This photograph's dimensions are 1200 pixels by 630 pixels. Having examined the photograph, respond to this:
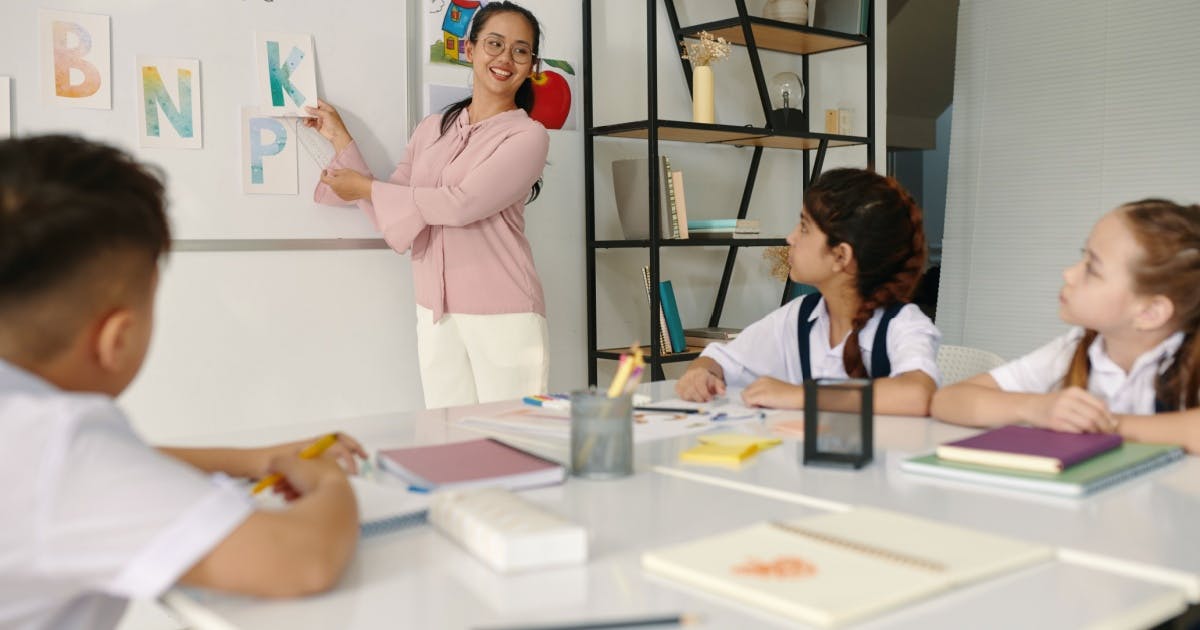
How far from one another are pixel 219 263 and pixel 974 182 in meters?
3.19

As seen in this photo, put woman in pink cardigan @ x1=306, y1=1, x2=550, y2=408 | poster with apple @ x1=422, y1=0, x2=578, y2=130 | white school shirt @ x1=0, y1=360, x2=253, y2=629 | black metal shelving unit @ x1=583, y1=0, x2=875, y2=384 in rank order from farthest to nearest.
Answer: black metal shelving unit @ x1=583, y1=0, x2=875, y2=384 < poster with apple @ x1=422, y1=0, x2=578, y2=130 < woman in pink cardigan @ x1=306, y1=1, x2=550, y2=408 < white school shirt @ x1=0, y1=360, x2=253, y2=629

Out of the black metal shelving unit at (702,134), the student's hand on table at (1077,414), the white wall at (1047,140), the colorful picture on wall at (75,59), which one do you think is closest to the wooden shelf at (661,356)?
the black metal shelving unit at (702,134)

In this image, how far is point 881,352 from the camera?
80.2 inches

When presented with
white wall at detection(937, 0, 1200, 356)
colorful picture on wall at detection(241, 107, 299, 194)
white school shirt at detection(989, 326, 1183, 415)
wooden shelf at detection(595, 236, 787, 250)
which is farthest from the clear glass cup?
white wall at detection(937, 0, 1200, 356)

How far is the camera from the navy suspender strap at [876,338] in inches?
80.2

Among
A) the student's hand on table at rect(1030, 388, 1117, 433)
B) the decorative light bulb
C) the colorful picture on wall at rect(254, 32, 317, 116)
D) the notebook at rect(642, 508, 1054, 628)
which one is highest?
the decorative light bulb

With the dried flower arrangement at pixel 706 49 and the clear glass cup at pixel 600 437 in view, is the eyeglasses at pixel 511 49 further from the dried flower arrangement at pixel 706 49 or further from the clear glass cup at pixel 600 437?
the clear glass cup at pixel 600 437

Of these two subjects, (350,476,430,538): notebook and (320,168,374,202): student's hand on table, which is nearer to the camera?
(350,476,430,538): notebook

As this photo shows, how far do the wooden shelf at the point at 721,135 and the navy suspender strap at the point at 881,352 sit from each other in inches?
58.1

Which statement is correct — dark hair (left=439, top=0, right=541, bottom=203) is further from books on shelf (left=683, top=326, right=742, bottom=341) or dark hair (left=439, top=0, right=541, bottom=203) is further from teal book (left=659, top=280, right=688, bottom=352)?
books on shelf (left=683, top=326, right=742, bottom=341)

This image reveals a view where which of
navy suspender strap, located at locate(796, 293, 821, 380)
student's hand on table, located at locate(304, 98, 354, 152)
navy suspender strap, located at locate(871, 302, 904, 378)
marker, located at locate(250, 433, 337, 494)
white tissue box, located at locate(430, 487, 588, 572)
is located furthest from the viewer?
student's hand on table, located at locate(304, 98, 354, 152)

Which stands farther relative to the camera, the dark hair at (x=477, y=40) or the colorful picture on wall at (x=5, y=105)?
the dark hair at (x=477, y=40)

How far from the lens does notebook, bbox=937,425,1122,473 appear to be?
48.8 inches

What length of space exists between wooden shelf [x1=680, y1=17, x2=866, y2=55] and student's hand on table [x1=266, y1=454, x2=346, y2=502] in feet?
9.11
